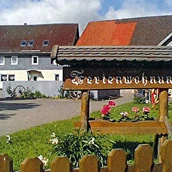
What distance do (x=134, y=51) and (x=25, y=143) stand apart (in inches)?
158

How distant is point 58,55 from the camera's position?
631cm

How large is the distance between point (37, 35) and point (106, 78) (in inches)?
2134

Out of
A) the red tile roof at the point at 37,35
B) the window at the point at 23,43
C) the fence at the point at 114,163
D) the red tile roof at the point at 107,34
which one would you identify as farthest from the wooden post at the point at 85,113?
the window at the point at 23,43

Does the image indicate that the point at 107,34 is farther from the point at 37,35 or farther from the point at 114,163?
the point at 114,163

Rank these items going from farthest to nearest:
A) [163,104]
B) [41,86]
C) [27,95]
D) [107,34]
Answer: [107,34] → [41,86] → [27,95] → [163,104]

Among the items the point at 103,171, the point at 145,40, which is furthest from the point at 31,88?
the point at 103,171

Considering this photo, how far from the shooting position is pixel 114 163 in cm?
319

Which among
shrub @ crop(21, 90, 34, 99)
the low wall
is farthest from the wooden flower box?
the low wall

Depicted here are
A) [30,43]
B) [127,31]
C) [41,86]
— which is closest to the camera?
[41,86]

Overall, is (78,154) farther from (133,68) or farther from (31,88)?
(31,88)

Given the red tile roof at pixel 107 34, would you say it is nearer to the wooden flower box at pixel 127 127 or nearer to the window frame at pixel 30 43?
the window frame at pixel 30 43

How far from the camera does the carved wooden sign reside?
664 centimetres

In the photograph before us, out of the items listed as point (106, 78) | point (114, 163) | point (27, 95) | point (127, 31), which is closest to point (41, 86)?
point (27, 95)

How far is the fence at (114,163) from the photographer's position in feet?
9.70
